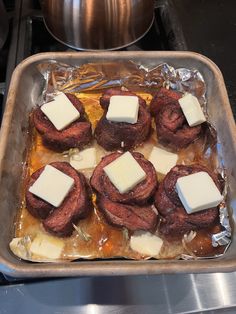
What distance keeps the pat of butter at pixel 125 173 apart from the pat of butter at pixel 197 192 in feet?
0.46

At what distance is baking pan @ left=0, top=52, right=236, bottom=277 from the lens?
993 millimetres

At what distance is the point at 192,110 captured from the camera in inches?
53.1

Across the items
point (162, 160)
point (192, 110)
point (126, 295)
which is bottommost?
point (126, 295)

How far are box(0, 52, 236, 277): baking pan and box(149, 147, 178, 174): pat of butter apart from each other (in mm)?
199

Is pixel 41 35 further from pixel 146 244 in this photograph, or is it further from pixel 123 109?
pixel 146 244

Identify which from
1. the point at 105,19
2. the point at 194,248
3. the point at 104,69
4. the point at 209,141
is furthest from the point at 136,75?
the point at 194,248

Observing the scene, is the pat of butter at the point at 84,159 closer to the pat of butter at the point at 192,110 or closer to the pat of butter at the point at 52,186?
the pat of butter at the point at 52,186

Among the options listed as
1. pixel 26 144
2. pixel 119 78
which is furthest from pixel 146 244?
pixel 119 78

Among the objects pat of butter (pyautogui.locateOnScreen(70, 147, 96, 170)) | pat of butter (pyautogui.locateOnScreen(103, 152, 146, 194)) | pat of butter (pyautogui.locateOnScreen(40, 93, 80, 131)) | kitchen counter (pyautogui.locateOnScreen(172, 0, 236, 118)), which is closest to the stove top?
kitchen counter (pyautogui.locateOnScreen(172, 0, 236, 118))

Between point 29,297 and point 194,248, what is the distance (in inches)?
22.3

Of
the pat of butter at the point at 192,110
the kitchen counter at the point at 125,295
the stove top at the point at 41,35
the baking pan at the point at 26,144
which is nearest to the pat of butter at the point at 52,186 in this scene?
the baking pan at the point at 26,144

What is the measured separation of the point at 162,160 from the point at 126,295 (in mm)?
516

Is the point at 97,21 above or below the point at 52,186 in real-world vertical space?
above

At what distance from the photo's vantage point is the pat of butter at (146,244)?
45.4 inches
